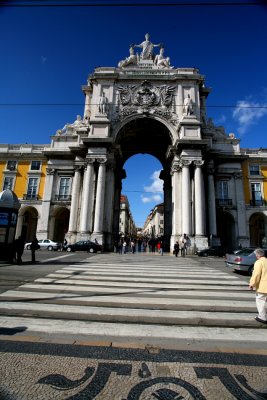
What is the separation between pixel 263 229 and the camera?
34.5m

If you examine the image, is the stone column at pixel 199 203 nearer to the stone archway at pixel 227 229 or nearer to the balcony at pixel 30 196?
the stone archway at pixel 227 229

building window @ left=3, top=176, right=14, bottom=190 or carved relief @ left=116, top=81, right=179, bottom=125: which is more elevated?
carved relief @ left=116, top=81, right=179, bottom=125

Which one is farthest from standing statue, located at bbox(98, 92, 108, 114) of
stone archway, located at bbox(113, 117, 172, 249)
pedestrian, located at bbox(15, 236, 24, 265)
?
pedestrian, located at bbox(15, 236, 24, 265)

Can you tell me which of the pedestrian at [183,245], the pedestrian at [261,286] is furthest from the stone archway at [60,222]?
the pedestrian at [261,286]

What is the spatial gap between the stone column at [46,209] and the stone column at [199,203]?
1944 centimetres

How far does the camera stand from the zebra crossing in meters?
4.16

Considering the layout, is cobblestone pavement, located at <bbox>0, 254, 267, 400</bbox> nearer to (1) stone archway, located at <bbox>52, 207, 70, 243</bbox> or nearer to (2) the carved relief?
(1) stone archway, located at <bbox>52, 207, 70, 243</bbox>

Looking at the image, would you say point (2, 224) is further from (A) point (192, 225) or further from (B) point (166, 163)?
(B) point (166, 163)

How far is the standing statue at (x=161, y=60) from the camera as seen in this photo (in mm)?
32947

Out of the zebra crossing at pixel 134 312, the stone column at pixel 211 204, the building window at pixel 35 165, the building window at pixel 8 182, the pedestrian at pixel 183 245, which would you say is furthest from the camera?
the building window at pixel 35 165

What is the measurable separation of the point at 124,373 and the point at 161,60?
37.5 m

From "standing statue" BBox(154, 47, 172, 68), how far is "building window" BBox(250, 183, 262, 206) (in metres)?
20.7

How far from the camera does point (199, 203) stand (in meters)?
26.2

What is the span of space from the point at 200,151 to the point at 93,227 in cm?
1529
